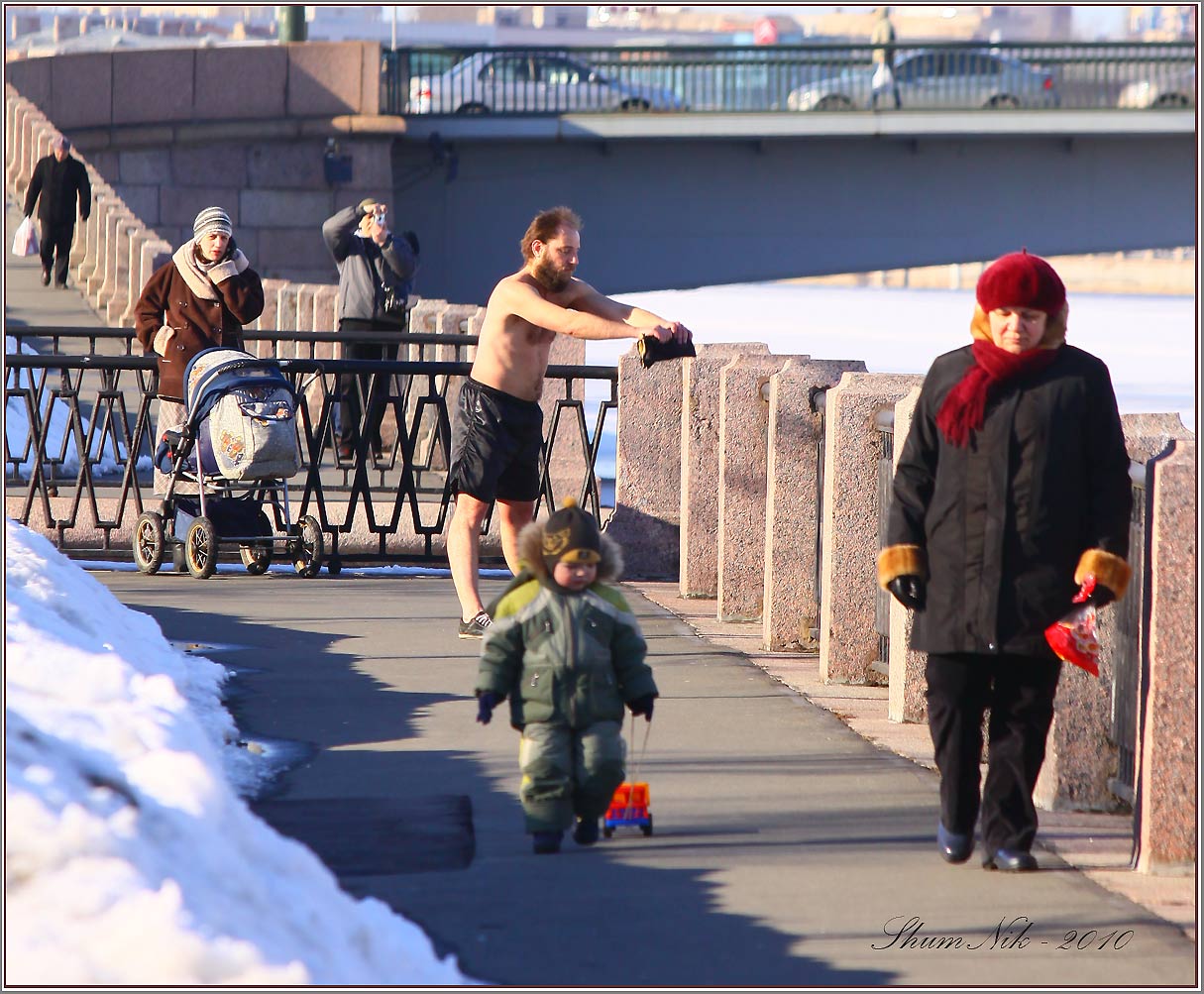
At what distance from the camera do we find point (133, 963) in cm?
394

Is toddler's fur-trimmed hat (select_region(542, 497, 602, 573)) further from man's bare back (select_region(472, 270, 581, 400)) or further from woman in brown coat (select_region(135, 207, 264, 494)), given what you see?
woman in brown coat (select_region(135, 207, 264, 494))

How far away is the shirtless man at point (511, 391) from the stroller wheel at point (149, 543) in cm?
283

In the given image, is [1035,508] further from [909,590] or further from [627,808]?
[627,808]

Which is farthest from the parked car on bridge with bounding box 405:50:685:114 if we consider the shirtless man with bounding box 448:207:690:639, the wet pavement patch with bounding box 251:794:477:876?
the wet pavement patch with bounding box 251:794:477:876

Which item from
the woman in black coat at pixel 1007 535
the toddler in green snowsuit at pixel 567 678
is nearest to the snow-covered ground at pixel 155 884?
the toddler in green snowsuit at pixel 567 678

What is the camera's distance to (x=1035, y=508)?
5434 millimetres

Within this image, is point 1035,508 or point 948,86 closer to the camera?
point 1035,508

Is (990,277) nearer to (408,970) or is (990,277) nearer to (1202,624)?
(1202,624)

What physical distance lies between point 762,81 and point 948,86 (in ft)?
10.8

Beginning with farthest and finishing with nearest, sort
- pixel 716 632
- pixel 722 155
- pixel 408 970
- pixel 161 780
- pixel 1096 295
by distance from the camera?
pixel 1096 295 → pixel 722 155 → pixel 716 632 → pixel 161 780 → pixel 408 970

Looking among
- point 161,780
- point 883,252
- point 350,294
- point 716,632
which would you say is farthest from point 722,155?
point 161,780

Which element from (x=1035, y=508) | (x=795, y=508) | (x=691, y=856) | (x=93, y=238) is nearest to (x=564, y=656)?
(x=691, y=856)

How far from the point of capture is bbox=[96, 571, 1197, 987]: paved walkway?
4.73 metres

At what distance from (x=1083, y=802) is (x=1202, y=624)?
3.47ft
